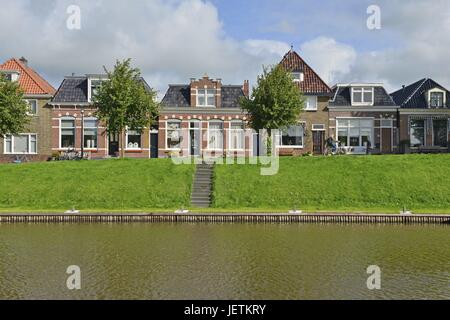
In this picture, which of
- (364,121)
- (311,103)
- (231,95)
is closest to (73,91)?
(231,95)

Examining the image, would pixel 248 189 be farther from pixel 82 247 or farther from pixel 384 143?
pixel 384 143

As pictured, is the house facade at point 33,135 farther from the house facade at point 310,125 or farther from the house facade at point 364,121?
the house facade at point 364,121

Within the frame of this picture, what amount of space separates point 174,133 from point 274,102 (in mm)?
13939

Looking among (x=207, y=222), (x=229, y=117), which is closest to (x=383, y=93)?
(x=229, y=117)

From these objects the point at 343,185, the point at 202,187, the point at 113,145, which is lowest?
the point at 202,187

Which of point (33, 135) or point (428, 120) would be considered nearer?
point (33, 135)

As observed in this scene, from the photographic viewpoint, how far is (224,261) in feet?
57.1

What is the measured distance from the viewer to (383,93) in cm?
5238

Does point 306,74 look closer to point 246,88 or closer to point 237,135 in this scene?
point 246,88

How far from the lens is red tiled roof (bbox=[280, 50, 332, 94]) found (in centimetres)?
5072

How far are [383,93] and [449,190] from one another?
21750 mm

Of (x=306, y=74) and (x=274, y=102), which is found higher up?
(x=306, y=74)

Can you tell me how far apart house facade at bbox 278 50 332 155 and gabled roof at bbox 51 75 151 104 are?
66.4 feet
